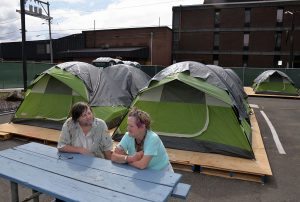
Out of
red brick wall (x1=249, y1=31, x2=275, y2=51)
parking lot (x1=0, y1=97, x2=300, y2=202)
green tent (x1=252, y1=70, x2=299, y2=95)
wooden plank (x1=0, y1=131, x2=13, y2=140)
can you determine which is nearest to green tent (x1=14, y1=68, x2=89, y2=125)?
wooden plank (x1=0, y1=131, x2=13, y2=140)

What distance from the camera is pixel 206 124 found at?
248 inches

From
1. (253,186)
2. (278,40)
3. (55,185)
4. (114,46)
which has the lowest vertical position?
(253,186)

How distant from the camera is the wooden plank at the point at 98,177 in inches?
104

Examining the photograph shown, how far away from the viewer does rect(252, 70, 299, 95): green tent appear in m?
19.3

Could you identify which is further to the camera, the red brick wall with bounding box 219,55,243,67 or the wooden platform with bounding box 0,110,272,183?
the red brick wall with bounding box 219,55,243,67

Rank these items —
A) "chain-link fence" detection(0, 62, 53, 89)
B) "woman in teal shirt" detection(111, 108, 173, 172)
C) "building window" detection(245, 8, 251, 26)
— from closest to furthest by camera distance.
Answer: "woman in teal shirt" detection(111, 108, 173, 172)
"chain-link fence" detection(0, 62, 53, 89)
"building window" detection(245, 8, 251, 26)

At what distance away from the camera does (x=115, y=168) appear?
10.5 feet

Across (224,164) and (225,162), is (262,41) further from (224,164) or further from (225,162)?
(224,164)

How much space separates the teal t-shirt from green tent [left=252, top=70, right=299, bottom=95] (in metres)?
18.0

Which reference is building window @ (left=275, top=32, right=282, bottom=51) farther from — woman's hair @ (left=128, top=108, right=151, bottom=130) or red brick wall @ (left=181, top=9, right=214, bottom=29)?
woman's hair @ (left=128, top=108, right=151, bottom=130)

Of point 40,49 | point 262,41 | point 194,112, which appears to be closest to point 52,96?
point 194,112

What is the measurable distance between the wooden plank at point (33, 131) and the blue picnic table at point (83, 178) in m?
3.68

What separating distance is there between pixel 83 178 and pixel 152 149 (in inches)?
30.8

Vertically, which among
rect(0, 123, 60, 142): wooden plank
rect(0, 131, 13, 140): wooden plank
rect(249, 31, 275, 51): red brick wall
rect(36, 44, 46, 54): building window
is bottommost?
rect(0, 131, 13, 140): wooden plank
